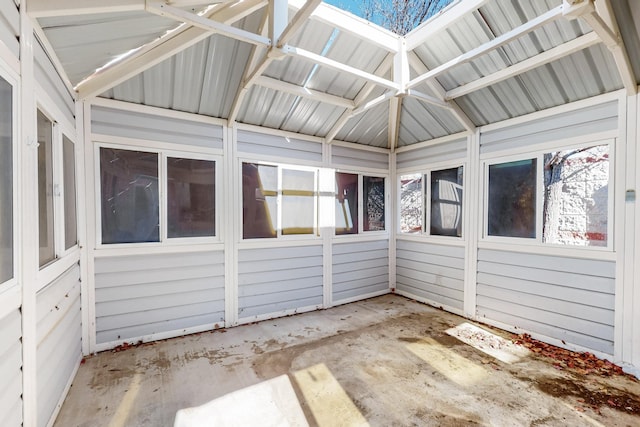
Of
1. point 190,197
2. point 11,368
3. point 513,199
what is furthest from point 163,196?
point 513,199

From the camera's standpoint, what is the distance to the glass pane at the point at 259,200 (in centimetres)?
376

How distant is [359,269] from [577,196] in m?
2.99

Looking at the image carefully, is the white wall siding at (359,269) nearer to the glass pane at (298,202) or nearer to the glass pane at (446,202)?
the glass pane at (298,202)

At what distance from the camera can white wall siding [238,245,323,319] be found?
3.74 meters

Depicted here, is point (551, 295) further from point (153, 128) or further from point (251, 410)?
point (153, 128)

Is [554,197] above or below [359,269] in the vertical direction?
above

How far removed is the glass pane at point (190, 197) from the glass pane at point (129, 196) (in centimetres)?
16

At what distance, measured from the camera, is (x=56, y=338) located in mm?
2041

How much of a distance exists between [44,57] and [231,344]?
2.98 meters

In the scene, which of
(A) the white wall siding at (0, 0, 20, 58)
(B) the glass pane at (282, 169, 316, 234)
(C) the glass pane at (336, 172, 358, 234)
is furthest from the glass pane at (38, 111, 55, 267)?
(C) the glass pane at (336, 172, 358, 234)

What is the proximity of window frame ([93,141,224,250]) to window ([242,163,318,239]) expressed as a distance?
1.14 feet

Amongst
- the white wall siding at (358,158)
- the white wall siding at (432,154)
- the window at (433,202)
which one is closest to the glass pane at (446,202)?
the window at (433,202)

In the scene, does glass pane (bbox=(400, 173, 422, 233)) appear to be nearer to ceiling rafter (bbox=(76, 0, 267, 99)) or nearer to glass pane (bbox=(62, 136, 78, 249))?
ceiling rafter (bbox=(76, 0, 267, 99))

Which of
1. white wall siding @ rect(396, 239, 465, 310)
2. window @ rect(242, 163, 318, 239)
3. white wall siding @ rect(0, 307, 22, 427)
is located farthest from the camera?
white wall siding @ rect(396, 239, 465, 310)
